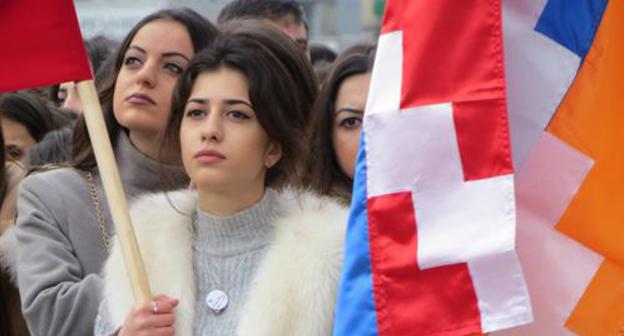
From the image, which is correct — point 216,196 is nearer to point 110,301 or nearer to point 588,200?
point 110,301

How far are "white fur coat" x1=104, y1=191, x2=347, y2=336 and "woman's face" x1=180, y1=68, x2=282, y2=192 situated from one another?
140mm

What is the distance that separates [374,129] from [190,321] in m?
0.71

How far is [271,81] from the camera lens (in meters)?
3.57

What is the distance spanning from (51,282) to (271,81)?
79cm

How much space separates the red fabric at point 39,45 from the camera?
344 cm

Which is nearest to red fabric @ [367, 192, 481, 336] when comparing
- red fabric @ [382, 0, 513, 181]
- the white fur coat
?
red fabric @ [382, 0, 513, 181]

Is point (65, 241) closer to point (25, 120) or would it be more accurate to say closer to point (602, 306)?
point (602, 306)

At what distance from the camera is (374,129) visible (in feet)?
9.84

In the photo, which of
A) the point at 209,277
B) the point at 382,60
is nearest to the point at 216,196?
the point at 209,277

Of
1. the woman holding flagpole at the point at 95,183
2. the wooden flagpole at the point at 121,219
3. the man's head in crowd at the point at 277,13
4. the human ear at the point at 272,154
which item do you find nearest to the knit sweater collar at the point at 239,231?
the human ear at the point at 272,154

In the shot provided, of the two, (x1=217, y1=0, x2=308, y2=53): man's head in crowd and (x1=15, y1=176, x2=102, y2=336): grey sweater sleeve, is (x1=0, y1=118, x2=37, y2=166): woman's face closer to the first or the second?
(x1=217, y1=0, x2=308, y2=53): man's head in crowd

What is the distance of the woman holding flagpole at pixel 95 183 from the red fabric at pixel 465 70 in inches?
47.5

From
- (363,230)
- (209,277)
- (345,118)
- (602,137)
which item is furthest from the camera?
(345,118)

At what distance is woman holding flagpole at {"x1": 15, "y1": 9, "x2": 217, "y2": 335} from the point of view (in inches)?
148
